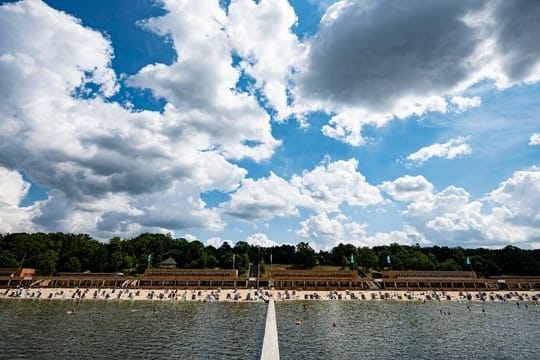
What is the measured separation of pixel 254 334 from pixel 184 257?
122906 millimetres

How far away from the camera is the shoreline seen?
8806cm

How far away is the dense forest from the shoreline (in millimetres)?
21134

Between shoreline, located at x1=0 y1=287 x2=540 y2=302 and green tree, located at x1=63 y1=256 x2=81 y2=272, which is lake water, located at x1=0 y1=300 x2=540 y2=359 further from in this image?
green tree, located at x1=63 y1=256 x2=81 y2=272

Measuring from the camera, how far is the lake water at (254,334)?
115 feet

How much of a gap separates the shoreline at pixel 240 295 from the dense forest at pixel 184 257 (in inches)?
832

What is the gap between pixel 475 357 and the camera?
114 feet

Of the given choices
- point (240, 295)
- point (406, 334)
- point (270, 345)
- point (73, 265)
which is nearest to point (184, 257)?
point (73, 265)

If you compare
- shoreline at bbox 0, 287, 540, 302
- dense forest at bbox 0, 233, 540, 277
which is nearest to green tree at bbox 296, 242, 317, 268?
dense forest at bbox 0, 233, 540, 277

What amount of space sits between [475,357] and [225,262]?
384 ft

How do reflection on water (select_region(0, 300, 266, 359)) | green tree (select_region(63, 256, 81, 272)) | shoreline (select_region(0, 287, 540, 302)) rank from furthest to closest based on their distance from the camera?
green tree (select_region(63, 256, 81, 272)), shoreline (select_region(0, 287, 540, 302)), reflection on water (select_region(0, 300, 266, 359))

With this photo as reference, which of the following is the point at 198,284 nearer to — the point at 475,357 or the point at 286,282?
the point at 286,282

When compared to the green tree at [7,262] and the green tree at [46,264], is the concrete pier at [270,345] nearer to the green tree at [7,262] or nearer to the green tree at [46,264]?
the green tree at [46,264]

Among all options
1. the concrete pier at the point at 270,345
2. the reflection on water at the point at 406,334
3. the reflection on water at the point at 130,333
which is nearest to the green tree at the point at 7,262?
the reflection on water at the point at 130,333

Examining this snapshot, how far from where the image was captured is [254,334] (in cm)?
4400
